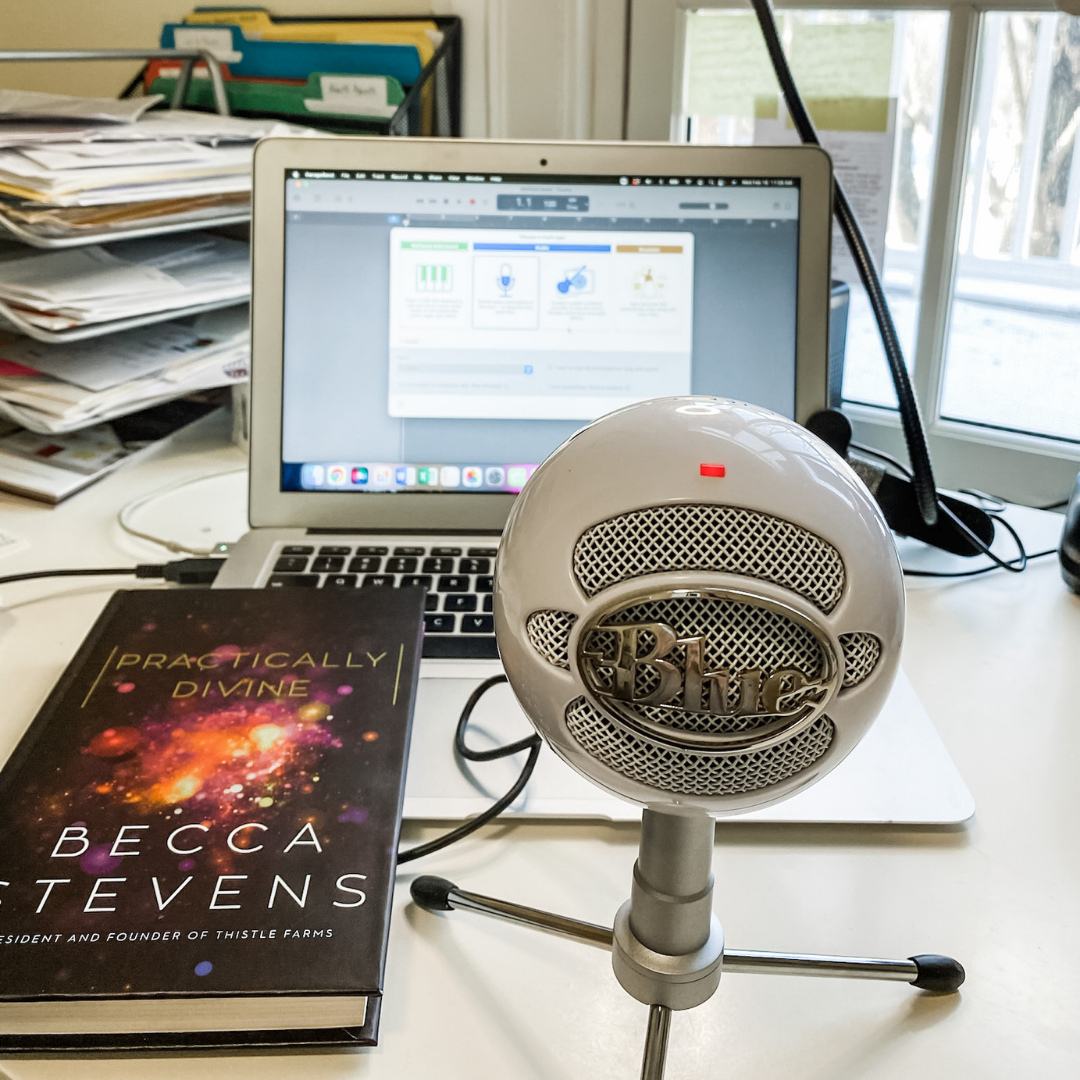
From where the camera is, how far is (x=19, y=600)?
75cm

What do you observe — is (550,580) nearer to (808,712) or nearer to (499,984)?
(808,712)

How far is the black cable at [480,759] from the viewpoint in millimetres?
497

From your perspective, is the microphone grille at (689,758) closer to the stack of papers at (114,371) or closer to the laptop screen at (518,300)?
the laptop screen at (518,300)

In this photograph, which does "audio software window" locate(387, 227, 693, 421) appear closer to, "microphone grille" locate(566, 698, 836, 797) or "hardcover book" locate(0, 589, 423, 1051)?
"hardcover book" locate(0, 589, 423, 1051)

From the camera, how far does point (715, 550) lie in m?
0.30

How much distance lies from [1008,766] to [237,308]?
0.89 meters

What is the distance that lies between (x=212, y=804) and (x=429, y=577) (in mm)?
277

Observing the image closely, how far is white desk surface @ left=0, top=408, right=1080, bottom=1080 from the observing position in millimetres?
399

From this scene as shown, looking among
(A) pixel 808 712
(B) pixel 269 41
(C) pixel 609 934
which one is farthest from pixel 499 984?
(B) pixel 269 41

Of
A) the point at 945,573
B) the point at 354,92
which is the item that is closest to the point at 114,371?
the point at 354,92

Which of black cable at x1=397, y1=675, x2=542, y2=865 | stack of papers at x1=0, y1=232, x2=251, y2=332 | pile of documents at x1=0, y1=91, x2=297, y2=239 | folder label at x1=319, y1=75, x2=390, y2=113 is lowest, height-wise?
black cable at x1=397, y1=675, x2=542, y2=865

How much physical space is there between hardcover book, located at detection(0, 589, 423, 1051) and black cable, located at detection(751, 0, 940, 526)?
16.0 inches

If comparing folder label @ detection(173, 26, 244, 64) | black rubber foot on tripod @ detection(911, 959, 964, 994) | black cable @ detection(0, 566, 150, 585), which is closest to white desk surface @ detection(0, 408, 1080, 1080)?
black rubber foot on tripod @ detection(911, 959, 964, 994)

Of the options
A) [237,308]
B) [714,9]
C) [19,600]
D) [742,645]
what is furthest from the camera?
[237,308]
